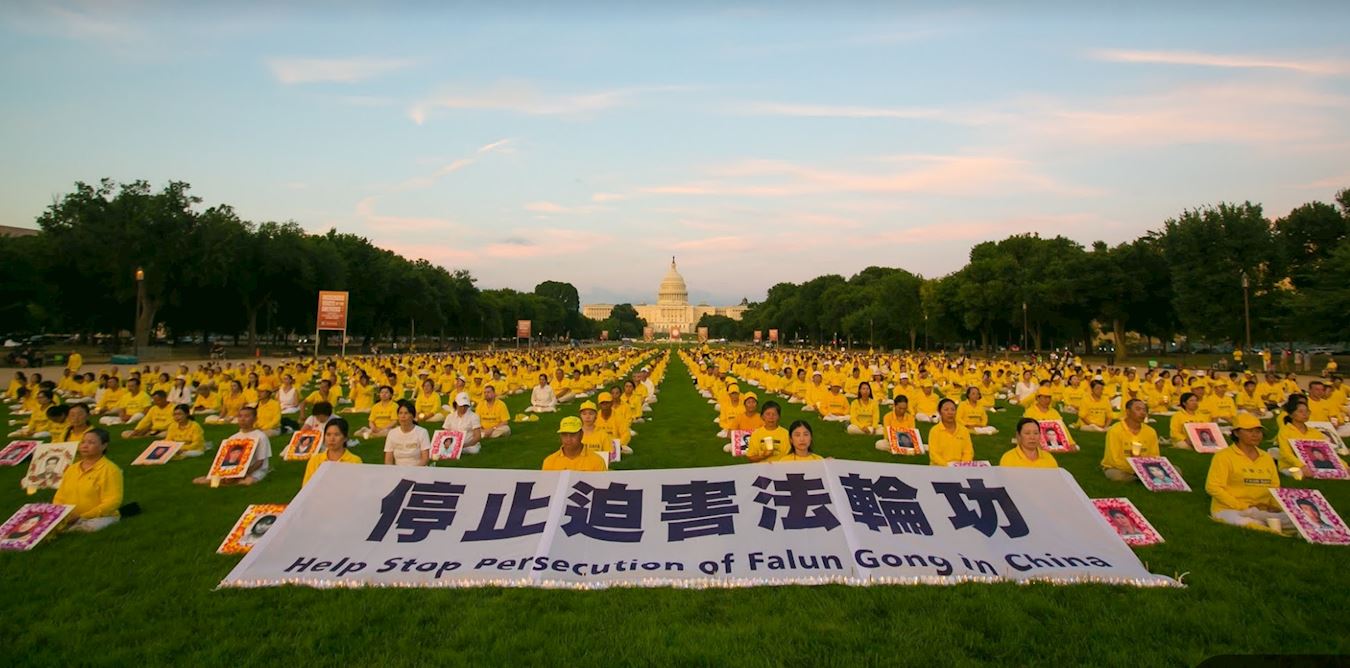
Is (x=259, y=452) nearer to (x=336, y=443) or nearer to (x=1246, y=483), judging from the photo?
(x=336, y=443)

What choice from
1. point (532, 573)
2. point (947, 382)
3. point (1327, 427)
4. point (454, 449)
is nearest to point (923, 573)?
point (532, 573)

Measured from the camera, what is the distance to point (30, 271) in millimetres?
44406

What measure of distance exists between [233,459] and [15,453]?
4255 mm

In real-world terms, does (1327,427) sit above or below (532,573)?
above

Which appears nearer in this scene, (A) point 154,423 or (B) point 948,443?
(B) point 948,443

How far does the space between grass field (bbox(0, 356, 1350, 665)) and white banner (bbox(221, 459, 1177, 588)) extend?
0.63ft

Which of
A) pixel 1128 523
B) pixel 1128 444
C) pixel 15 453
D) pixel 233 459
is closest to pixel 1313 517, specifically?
pixel 1128 523

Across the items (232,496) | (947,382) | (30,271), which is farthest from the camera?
(30,271)

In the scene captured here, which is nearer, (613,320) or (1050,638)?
(1050,638)

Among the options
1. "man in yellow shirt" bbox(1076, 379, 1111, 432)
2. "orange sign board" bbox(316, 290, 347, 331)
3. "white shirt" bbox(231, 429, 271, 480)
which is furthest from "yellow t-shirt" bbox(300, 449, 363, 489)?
"orange sign board" bbox(316, 290, 347, 331)

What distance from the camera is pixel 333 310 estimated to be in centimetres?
3581

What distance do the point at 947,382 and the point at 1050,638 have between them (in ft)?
73.5

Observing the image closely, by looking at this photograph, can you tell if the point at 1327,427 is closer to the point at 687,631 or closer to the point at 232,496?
the point at 687,631

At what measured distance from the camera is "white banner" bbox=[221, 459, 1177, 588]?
19.8 ft
